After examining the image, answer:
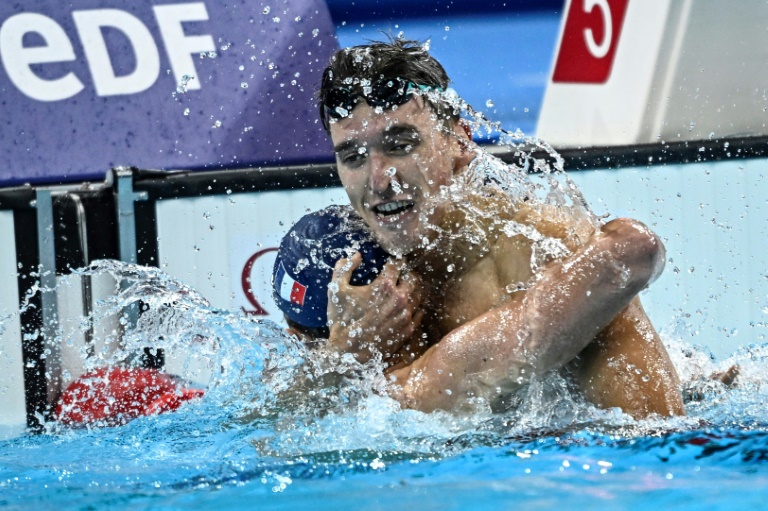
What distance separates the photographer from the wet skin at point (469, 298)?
1885mm

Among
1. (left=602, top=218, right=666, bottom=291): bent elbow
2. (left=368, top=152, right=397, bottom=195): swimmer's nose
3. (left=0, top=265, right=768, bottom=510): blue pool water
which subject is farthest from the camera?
(left=368, top=152, right=397, bottom=195): swimmer's nose

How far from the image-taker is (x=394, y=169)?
224 cm

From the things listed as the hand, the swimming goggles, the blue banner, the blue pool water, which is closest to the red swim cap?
the blue pool water

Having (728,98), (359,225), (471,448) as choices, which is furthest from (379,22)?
(471,448)

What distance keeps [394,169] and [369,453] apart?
73 cm

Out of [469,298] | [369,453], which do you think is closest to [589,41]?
[469,298]

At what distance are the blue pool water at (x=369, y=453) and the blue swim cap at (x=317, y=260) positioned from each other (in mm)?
97

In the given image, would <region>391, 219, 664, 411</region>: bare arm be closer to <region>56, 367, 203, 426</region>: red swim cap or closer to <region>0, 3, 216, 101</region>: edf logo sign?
<region>56, 367, 203, 426</region>: red swim cap

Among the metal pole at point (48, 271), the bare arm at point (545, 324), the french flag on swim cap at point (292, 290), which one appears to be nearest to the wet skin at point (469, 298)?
the bare arm at point (545, 324)

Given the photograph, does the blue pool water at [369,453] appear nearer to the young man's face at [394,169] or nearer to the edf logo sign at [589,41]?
the young man's face at [394,169]

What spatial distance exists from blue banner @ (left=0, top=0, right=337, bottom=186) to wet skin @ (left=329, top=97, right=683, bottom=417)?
1.52 metres

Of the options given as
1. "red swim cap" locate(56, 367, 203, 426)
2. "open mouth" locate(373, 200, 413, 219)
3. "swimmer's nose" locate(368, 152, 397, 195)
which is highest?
"swimmer's nose" locate(368, 152, 397, 195)

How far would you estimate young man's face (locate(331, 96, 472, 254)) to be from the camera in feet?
7.38

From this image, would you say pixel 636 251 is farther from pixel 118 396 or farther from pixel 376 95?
pixel 118 396
